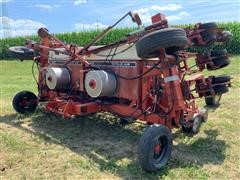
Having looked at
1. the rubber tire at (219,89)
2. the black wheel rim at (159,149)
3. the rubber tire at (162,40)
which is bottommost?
the black wheel rim at (159,149)

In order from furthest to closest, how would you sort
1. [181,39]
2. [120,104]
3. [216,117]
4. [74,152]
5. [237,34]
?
[237,34]
[216,117]
[120,104]
[74,152]
[181,39]

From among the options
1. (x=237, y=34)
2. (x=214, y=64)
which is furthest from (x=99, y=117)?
(x=237, y=34)

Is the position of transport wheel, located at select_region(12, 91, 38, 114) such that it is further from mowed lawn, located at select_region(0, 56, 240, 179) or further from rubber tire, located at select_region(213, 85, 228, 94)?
rubber tire, located at select_region(213, 85, 228, 94)

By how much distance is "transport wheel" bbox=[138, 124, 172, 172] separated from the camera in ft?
15.2

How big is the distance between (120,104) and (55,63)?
2.08 m

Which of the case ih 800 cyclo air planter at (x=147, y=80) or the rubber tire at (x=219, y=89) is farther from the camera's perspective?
the rubber tire at (x=219, y=89)

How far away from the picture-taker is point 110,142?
19.8 ft

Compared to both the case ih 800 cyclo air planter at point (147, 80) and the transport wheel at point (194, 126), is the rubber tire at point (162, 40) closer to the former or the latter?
the case ih 800 cyclo air planter at point (147, 80)

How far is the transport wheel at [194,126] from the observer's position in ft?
19.8

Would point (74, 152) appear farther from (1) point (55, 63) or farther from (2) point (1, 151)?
(1) point (55, 63)

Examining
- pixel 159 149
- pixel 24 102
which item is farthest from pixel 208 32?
pixel 24 102

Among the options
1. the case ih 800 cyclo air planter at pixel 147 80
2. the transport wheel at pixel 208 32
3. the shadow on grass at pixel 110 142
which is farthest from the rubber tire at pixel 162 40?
the shadow on grass at pixel 110 142

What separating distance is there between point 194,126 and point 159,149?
1350 millimetres

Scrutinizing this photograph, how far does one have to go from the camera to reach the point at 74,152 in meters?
5.61
